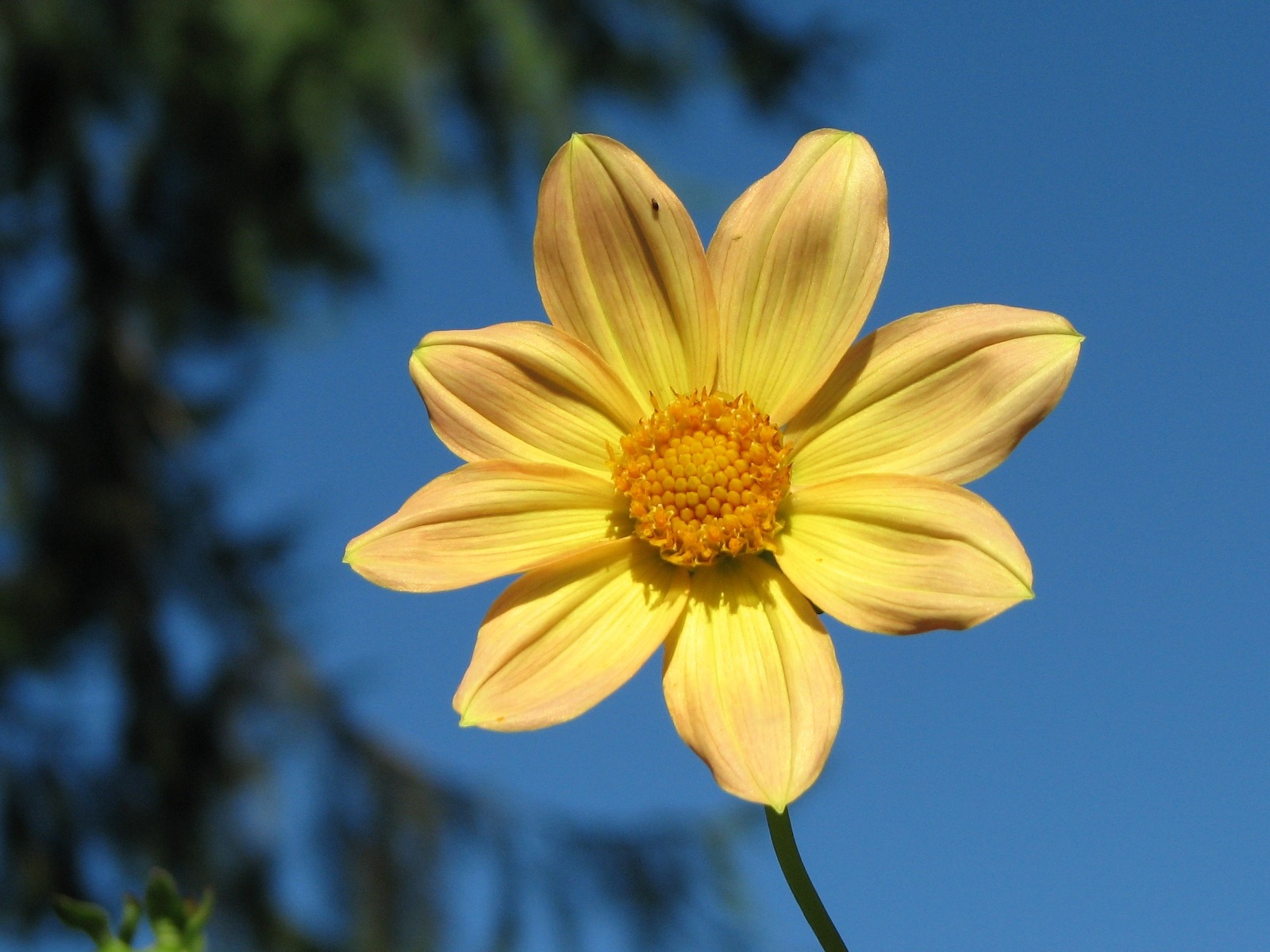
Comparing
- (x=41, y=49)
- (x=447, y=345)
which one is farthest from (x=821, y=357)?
(x=41, y=49)

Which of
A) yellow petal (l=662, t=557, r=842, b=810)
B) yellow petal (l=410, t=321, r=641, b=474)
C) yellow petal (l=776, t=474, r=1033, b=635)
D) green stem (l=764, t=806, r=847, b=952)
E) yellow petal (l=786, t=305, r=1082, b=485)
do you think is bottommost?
green stem (l=764, t=806, r=847, b=952)

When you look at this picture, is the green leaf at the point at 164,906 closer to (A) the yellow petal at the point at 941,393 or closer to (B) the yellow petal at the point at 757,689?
(B) the yellow petal at the point at 757,689

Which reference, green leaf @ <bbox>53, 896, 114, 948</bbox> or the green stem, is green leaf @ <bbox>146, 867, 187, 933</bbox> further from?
the green stem

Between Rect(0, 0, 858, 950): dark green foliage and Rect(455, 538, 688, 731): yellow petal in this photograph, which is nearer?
Rect(455, 538, 688, 731): yellow petal

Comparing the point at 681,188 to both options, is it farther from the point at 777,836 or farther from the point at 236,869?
the point at 777,836

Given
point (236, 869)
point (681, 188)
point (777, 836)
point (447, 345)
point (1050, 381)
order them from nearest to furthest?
point (777, 836), point (1050, 381), point (447, 345), point (681, 188), point (236, 869)

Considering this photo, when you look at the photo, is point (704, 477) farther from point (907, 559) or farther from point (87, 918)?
point (87, 918)

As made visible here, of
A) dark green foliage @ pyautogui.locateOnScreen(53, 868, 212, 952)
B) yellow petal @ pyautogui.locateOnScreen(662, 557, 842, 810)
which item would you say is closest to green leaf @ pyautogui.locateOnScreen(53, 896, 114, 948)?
dark green foliage @ pyautogui.locateOnScreen(53, 868, 212, 952)

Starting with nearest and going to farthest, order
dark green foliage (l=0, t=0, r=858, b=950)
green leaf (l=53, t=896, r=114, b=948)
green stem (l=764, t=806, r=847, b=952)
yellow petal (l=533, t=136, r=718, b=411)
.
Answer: green stem (l=764, t=806, r=847, b=952) → green leaf (l=53, t=896, r=114, b=948) → yellow petal (l=533, t=136, r=718, b=411) → dark green foliage (l=0, t=0, r=858, b=950)
